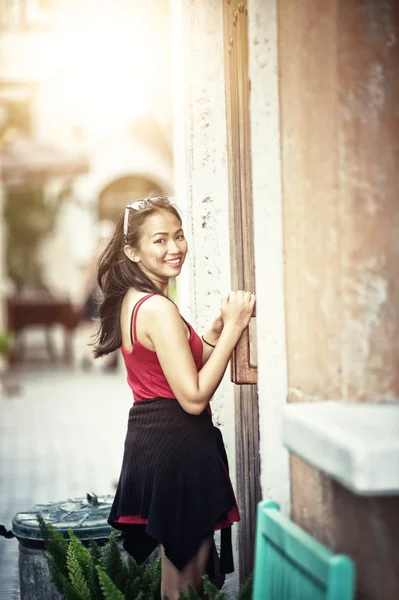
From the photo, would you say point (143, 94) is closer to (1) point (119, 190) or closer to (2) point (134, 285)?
(1) point (119, 190)

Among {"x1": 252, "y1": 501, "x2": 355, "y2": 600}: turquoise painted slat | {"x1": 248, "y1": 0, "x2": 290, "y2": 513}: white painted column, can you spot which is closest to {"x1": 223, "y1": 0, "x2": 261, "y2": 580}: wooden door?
{"x1": 248, "y1": 0, "x2": 290, "y2": 513}: white painted column

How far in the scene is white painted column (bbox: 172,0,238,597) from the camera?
3770 mm

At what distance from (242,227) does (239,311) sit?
608 mm

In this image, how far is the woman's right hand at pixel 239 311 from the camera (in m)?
3.00

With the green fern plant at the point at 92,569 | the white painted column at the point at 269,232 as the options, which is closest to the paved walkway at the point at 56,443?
the green fern plant at the point at 92,569

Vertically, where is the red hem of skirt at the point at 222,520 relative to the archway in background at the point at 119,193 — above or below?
below

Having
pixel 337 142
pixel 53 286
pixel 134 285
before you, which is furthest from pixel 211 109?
pixel 53 286

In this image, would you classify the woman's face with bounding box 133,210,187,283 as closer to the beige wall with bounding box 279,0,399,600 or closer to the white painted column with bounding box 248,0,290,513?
the white painted column with bounding box 248,0,290,513

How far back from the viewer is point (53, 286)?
24219mm

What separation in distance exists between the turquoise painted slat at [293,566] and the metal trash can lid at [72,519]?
1.46 meters

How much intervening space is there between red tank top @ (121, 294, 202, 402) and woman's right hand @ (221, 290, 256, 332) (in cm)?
16

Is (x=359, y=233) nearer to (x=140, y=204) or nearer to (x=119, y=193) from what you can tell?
(x=140, y=204)

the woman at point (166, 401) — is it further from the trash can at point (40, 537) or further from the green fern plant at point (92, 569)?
the trash can at point (40, 537)

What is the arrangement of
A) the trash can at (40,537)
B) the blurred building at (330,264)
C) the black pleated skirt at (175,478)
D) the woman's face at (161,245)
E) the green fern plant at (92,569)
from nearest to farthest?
Answer: the blurred building at (330,264) < the black pleated skirt at (175,478) < the woman's face at (161,245) < the green fern plant at (92,569) < the trash can at (40,537)
